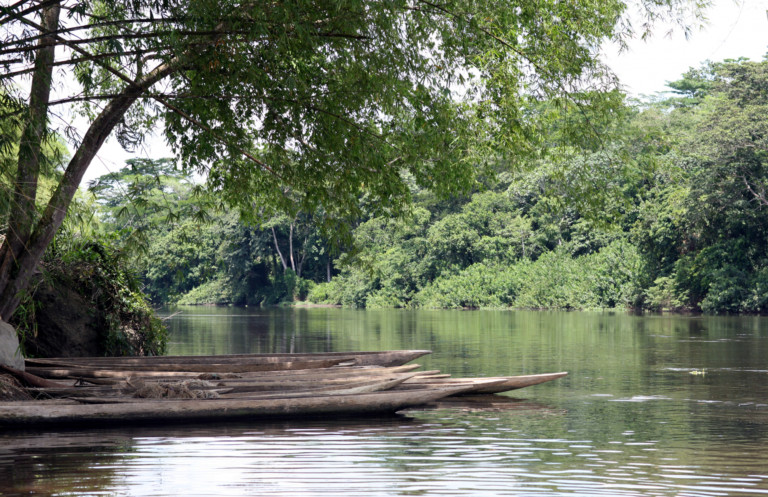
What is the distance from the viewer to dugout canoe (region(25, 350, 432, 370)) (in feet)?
36.7

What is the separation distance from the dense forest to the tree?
2.17 ft

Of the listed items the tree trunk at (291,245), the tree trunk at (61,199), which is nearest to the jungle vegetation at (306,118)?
the tree trunk at (61,199)

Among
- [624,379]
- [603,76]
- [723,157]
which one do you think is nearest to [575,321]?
[723,157]

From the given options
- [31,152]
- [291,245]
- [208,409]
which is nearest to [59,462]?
[208,409]

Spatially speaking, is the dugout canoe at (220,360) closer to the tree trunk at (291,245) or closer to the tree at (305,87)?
the tree at (305,87)

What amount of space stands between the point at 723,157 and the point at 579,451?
30.4 metres

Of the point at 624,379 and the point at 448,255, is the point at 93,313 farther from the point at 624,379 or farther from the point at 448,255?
the point at 448,255

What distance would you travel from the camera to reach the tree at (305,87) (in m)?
7.77

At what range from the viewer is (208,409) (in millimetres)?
9016

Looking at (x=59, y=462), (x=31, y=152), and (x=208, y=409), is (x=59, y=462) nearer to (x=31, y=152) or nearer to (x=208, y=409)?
(x=208, y=409)

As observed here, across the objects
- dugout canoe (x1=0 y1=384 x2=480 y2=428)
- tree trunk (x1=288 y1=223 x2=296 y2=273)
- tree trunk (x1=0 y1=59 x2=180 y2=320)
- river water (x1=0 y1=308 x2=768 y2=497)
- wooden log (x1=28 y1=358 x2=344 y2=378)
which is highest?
tree trunk (x1=288 y1=223 x2=296 y2=273)

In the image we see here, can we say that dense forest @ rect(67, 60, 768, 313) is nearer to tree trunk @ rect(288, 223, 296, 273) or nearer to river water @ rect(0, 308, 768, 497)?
tree trunk @ rect(288, 223, 296, 273)

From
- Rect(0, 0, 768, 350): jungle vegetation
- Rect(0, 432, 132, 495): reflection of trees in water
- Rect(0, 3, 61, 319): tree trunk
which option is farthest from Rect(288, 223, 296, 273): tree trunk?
Rect(0, 432, 132, 495): reflection of trees in water

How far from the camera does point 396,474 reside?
6672 mm
